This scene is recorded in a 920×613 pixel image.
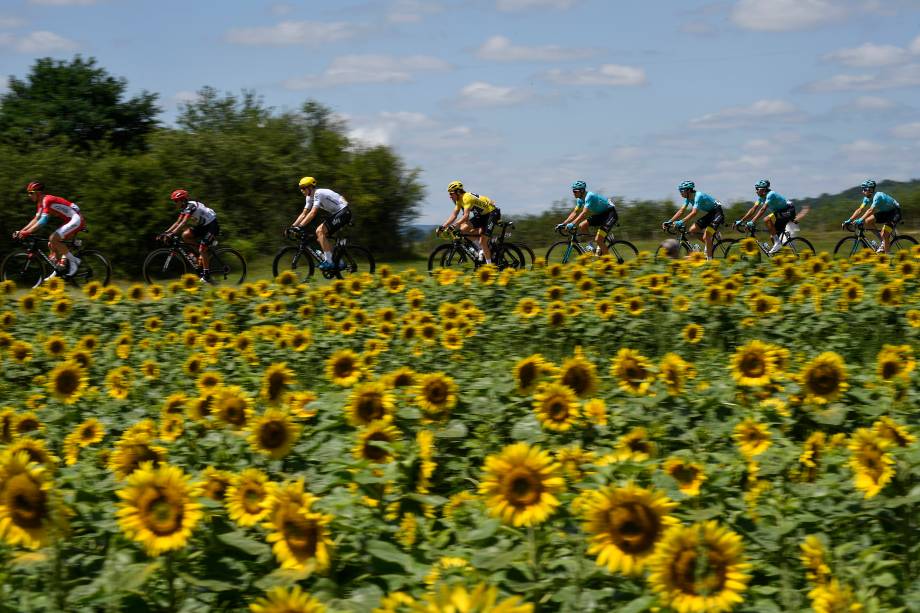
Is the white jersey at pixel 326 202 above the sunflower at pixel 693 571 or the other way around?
above

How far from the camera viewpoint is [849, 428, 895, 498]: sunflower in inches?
145

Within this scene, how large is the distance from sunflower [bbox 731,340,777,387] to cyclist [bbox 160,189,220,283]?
12729 millimetres

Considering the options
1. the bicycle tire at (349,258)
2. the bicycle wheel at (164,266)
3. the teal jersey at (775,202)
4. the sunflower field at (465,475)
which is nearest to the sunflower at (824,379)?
the sunflower field at (465,475)

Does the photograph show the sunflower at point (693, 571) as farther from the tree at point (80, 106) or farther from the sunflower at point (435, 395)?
the tree at point (80, 106)

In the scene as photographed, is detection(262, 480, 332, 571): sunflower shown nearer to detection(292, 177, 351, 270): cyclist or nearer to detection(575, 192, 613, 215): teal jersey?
detection(292, 177, 351, 270): cyclist

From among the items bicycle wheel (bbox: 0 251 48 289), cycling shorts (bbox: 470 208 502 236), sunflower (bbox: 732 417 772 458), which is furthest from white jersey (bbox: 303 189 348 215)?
sunflower (bbox: 732 417 772 458)

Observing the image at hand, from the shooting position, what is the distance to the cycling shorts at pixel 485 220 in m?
16.8

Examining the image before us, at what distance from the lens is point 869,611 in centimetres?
302

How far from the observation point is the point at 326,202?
1653 centimetres

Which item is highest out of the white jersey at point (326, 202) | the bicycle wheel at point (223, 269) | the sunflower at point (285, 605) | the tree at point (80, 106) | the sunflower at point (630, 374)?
the tree at point (80, 106)

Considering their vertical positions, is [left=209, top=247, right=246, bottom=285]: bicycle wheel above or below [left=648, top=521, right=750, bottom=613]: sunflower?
above

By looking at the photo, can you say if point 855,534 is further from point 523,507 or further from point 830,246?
point 830,246

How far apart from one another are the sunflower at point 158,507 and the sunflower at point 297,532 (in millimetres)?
222

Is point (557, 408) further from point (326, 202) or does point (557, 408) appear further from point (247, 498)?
point (326, 202)
